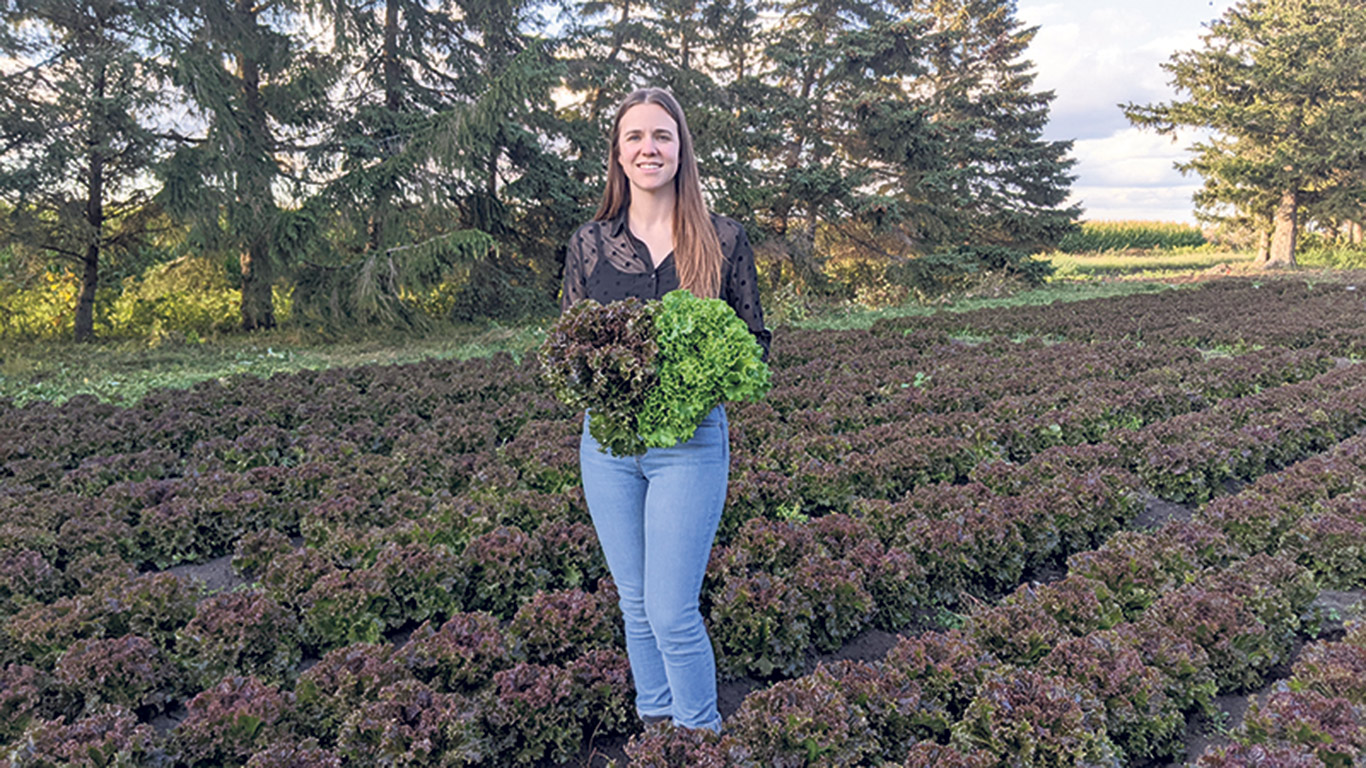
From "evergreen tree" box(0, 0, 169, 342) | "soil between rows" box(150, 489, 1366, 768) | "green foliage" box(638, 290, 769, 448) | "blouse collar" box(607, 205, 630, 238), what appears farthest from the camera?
"evergreen tree" box(0, 0, 169, 342)

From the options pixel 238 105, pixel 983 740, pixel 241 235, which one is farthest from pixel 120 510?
pixel 238 105

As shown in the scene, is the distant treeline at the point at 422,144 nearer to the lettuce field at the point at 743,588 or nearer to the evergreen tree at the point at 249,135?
the evergreen tree at the point at 249,135

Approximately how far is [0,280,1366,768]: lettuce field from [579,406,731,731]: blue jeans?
0.44 meters

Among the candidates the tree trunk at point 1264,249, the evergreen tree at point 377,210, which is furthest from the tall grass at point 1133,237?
the evergreen tree at point 377,210

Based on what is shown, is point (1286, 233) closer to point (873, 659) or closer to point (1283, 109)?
point (1283, 109)

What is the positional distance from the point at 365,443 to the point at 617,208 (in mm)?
6857

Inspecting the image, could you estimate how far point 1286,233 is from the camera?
121 feet

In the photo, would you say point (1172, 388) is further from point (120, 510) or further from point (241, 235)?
point (241, 235)

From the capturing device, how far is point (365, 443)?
347 inches

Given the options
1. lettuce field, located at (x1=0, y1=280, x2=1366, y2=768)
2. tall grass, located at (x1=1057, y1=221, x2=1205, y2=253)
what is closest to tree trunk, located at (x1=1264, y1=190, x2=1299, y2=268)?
tall grass, located at (x1=1057, y1=221, x2=1205, y2=253)

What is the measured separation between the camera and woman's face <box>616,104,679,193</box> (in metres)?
2.79

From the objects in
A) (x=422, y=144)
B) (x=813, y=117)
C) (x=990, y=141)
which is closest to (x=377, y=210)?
(x=422, y=144)

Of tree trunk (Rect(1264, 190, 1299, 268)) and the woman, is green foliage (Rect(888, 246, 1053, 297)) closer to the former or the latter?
tree trunk (Rect(1264, 190, 1299, 268))

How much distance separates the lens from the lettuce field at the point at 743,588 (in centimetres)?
358
